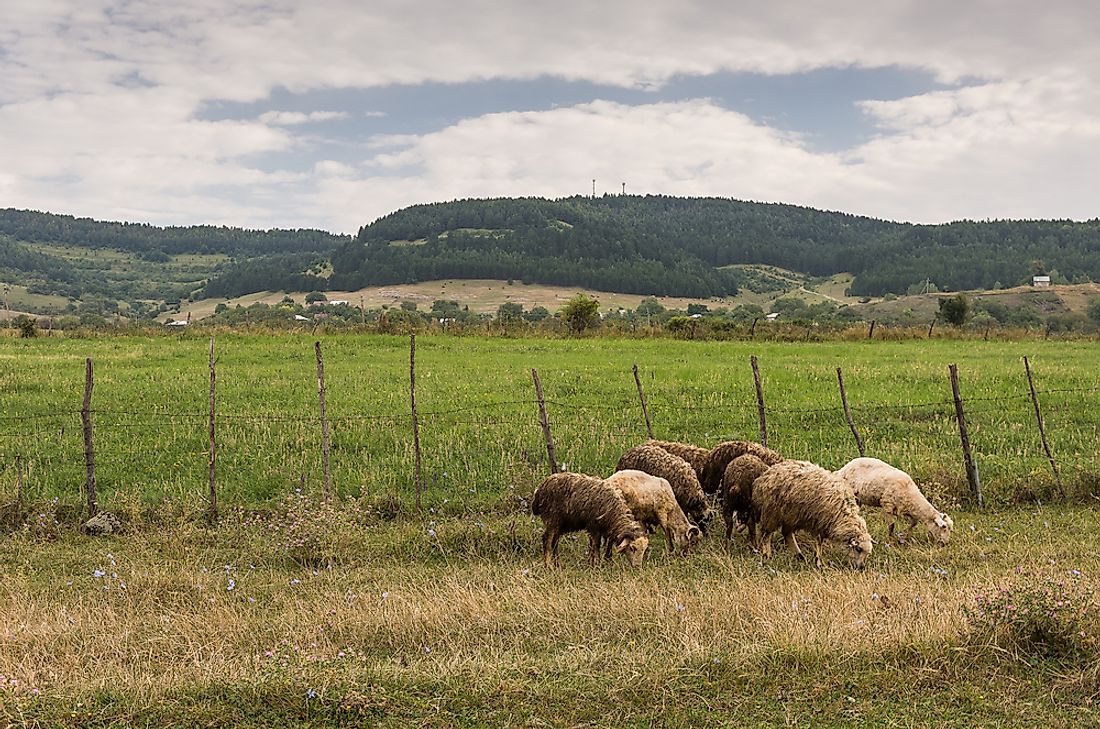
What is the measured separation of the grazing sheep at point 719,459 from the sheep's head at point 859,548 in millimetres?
2440

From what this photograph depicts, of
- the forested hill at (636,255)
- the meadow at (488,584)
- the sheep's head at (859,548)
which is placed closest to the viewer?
the meadow at (488,584)

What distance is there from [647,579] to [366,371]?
1928 centimetres

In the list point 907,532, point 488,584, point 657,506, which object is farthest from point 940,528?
point 488,584

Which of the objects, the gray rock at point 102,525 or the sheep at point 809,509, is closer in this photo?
the sheep at point 809,509

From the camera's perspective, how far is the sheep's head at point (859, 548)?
9.98 meters

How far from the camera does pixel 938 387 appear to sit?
23.9 meters

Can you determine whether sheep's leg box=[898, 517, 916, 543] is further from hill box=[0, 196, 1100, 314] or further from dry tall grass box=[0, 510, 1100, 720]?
hill box=[0, 196, 1100, 314]

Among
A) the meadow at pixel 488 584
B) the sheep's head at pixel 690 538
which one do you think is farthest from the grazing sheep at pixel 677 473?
the sheep's head at pixel 690 538

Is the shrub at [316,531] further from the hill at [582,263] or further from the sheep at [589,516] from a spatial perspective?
the hill at [582,263]

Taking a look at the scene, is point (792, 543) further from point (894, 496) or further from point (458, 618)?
point (458, 618)

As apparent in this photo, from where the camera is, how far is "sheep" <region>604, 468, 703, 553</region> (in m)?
10.6

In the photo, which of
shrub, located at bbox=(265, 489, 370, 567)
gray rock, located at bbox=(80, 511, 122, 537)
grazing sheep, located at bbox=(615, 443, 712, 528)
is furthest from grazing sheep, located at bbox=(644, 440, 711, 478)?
gray rock, located at bbox=(80, 511, 122, 537)

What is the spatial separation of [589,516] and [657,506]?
110 centimetres

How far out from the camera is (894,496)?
11.6 metres
